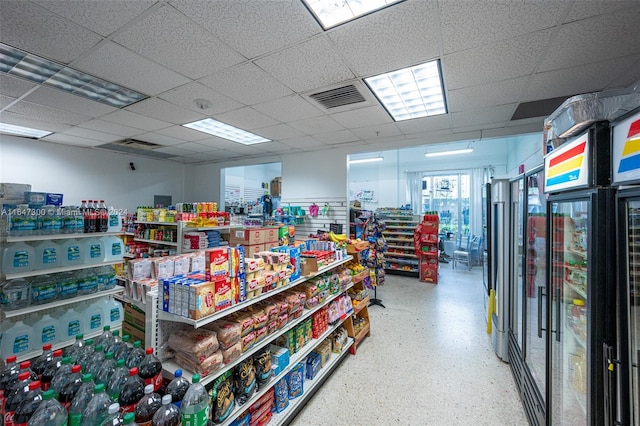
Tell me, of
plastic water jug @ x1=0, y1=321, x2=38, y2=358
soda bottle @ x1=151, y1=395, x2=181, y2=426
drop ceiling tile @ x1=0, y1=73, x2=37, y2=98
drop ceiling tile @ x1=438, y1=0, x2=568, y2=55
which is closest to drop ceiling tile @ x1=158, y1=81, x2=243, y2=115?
drop ceiling tile @ x1=0, y1=73, x2=37, y2=98

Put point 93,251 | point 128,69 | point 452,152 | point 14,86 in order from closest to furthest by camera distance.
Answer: point 128,69
point 93,251
point 14,86
point 452,152

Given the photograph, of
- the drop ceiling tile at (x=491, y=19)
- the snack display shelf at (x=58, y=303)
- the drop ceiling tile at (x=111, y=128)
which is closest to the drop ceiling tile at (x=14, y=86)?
the drop ceiling tile at (x=111, y=128)

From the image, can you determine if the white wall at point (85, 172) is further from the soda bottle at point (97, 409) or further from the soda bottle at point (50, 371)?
the soda bottle at point (97, 409)

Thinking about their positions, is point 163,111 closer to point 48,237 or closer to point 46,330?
point 48,237

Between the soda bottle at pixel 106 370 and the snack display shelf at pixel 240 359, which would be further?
the snack display shelf at pixel 240 359

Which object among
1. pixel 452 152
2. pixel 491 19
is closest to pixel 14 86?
pixel 491 19

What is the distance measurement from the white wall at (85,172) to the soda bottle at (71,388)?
6.68 m

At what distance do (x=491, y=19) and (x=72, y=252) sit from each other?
434 centimetres

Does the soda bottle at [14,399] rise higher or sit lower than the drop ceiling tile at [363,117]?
lower

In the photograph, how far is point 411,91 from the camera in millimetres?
3312

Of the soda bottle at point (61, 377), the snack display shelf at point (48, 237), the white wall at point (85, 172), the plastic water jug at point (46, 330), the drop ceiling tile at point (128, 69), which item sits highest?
the drop ceiling tile at point (128, 69)

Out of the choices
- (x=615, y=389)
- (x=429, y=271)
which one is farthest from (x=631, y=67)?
(x=429, y=271)

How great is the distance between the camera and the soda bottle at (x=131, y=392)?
1229 millimetres

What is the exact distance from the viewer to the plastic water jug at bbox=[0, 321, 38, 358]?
228 cm
